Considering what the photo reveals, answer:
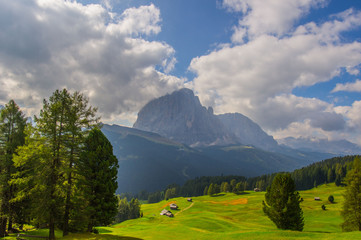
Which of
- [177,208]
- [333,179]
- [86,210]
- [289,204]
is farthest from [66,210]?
[333,179]

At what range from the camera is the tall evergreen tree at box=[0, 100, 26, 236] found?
28.3 meters

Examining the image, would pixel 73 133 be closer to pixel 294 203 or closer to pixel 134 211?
pixel 294 203

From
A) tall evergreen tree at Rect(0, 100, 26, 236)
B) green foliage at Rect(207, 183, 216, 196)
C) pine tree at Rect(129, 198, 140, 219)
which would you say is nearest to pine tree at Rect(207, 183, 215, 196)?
green foliage at Rect(207, 183, 216, 196)

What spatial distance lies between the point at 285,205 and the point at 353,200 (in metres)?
12.1

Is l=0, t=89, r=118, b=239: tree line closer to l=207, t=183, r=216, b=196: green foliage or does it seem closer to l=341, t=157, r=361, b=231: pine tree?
l=341, t=157, r=361, b=231: pine tree

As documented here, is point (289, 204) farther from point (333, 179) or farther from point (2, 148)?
point (333, 179)

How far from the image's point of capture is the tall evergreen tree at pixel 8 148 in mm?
28297

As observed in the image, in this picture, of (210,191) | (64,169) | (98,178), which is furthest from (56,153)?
(210,191)

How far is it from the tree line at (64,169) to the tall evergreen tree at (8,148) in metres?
0.12

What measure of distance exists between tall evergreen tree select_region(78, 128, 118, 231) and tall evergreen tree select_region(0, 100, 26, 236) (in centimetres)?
1151

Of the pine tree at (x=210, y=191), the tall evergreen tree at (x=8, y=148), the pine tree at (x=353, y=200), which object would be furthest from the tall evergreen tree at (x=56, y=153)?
the pine tree at (x=210, y=191)

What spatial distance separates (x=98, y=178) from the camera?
26625 mm

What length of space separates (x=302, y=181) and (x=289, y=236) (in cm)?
17748

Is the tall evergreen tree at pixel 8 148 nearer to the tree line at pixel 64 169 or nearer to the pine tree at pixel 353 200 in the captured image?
the tree line at pixel 64 169
